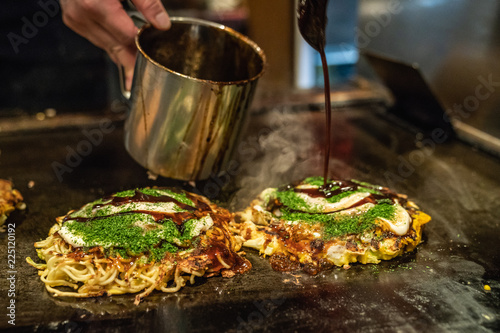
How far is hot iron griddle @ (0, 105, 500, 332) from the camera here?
2133 millimetres

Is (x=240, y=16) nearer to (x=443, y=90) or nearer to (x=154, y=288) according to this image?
(x=443, y=90)

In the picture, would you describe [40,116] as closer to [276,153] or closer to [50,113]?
[50,113]

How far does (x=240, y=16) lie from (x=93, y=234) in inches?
209

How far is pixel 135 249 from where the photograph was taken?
240 cm

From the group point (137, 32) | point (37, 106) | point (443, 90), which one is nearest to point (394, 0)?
point (443, 90)

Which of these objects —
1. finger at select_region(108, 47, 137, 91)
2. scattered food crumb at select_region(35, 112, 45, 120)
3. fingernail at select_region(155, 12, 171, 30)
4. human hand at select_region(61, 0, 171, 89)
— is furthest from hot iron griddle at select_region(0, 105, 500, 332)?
fingernail at select_region(155, 12, 171, 30)

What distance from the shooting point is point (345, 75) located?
8844mm

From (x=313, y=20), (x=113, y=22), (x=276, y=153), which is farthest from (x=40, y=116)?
(x=313, y=20)

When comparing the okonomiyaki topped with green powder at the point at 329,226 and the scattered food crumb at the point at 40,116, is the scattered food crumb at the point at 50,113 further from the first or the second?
the okonomiyaki topped with green powder at the point at 329,226

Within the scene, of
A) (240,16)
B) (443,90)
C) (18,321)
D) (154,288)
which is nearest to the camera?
(18,321)

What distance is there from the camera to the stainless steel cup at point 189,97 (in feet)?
8.96

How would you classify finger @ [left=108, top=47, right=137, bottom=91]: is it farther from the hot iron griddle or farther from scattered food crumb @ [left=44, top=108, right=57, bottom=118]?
scattered food crumb @ [left=44, top=108, right=57, bottom=118]

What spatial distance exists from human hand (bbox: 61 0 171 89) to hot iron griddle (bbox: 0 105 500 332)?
990 millimetres

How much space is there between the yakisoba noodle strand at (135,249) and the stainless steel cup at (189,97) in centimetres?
37
